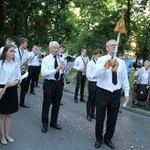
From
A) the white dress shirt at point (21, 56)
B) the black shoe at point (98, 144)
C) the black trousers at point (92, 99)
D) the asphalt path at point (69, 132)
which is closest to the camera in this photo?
the asphalt path at point (69, 132)

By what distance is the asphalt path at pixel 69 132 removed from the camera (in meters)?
7.08

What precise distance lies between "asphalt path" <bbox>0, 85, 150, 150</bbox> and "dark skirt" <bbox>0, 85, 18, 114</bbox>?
26.8 inches

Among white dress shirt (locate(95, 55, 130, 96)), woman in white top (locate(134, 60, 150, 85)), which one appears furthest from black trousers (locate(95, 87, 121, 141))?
woman in white top (locate(134, 60, 150, 85))

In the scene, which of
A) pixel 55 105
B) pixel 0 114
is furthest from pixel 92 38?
pixel 0 114

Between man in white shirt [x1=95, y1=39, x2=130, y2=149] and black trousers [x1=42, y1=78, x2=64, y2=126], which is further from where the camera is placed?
black trousers [x1=42, y1=78, x2=64, y2=126]

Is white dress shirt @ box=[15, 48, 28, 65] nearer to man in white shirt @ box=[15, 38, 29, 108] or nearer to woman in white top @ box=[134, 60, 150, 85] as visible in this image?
man in white shirt @ box=[15, 38, 29, 108]

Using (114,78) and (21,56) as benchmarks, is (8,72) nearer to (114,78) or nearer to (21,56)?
(114,78)

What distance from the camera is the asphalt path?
708 centimetres

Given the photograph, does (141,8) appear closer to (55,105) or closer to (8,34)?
(8,34)

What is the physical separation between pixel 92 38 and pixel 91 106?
47.8 ft

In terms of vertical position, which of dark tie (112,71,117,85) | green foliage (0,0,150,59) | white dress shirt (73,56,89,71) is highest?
green foliage (0,0,150,59)

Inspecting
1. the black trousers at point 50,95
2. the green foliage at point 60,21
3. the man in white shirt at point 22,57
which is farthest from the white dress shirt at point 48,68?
the green foliage at point 60,21

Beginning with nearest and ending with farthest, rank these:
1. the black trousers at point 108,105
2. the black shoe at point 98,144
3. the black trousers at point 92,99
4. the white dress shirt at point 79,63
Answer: the black trousers at point 108,105
the black shoe at point 98,144
the black trousers at point 92,99
the white dress shirt at point 79,63

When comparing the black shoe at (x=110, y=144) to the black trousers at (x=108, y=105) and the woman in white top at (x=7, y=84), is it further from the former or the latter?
the woman in white top at (x=7, y=84)
